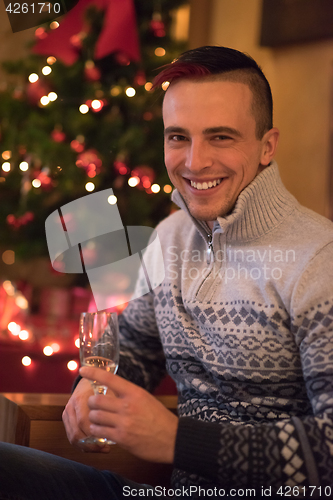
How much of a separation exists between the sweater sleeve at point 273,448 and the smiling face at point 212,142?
39cm

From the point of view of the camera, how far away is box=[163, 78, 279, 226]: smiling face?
979 millimetres

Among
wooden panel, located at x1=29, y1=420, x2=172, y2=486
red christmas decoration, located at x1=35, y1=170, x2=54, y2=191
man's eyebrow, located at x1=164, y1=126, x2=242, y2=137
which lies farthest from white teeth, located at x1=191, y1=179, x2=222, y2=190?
red christmas decoration, located at x1=35, y1=170, x2=54, y2=191

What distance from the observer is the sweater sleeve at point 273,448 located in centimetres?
71

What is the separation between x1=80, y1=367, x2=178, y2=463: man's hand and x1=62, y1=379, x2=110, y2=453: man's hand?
193 millimetres

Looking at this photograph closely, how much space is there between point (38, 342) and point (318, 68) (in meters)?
1.92

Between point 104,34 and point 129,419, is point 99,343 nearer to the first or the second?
point 129,419

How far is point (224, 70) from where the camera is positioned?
992 mm

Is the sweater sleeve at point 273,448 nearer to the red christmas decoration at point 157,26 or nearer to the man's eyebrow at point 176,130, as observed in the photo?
the man's eyebrow at point 176,130

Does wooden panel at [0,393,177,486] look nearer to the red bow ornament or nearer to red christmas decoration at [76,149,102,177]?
red christmas decoration at [76,149,102,177]

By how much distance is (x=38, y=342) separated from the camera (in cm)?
236

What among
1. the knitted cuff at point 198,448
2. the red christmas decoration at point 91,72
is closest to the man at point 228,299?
the knitted cuff at point 198,448

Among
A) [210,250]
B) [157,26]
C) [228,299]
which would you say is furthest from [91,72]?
[228,299]

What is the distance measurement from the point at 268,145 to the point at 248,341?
433 mm

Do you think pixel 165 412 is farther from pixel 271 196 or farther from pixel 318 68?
pixel 318 68
